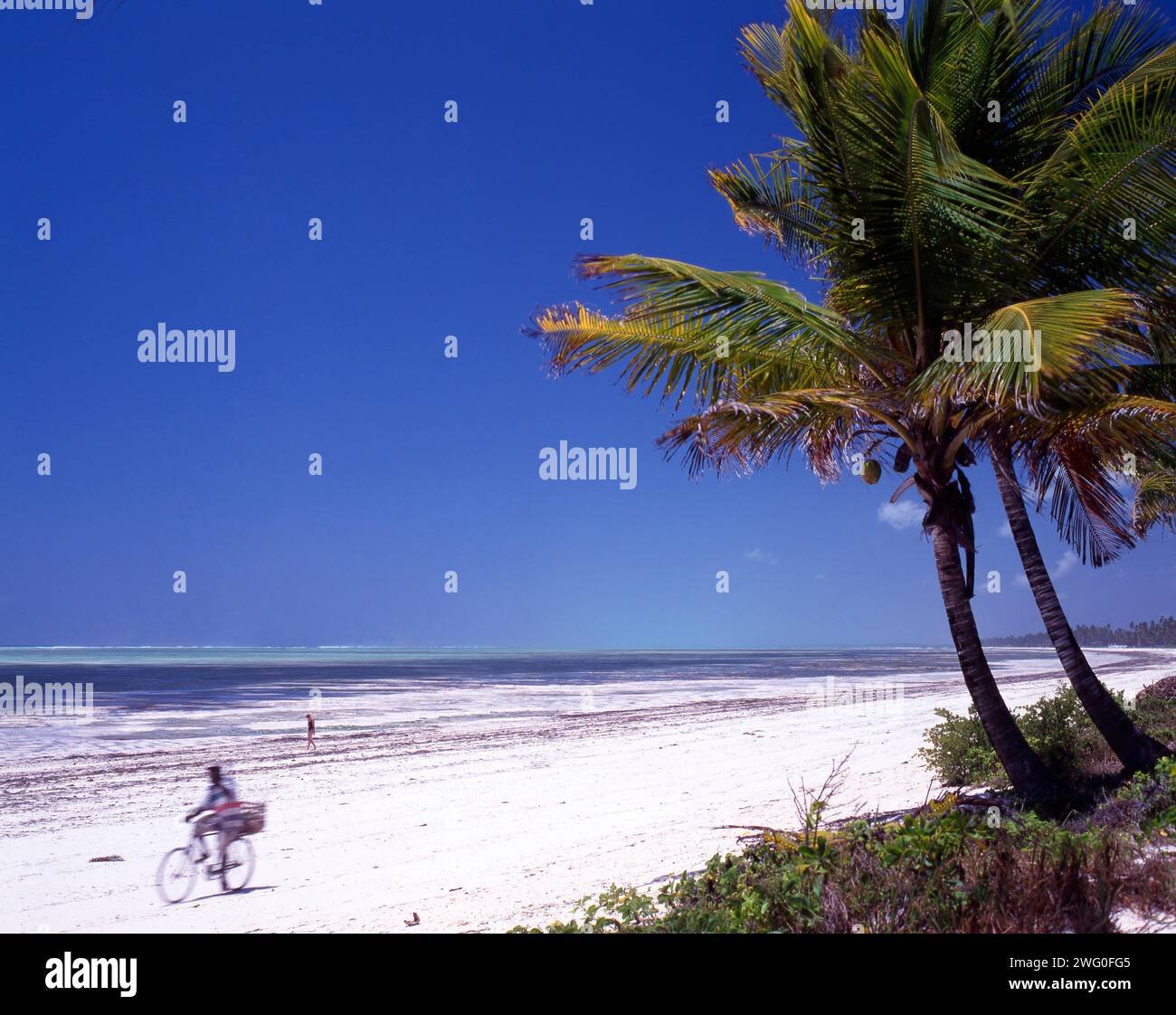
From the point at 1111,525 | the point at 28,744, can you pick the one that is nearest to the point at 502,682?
the point at 28,744

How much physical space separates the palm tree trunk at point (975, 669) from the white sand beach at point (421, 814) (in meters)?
2.20

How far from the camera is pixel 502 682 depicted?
179 ft

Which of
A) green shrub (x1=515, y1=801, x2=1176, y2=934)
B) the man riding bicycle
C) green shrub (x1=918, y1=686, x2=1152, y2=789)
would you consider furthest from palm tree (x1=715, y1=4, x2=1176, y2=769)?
the man riding bicycle

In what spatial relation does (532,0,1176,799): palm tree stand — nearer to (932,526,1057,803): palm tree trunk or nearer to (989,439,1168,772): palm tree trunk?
(932,526,1057,803): palm tree trunk

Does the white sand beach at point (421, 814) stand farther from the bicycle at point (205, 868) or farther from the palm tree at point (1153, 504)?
the palm tree at point (1153, 504)

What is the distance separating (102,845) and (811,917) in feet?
35.1

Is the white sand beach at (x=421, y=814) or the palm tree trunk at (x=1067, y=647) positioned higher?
the palm tree trunk at (x=1067, y=647)

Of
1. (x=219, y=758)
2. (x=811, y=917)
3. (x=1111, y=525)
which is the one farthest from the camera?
(x=219, y=758)

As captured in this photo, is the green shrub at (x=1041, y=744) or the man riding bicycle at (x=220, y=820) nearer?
the man riding bicycle at (x=220, y=820)

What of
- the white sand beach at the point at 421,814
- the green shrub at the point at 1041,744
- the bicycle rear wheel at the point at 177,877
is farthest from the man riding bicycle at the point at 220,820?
the green shrub at the point at 1041,744

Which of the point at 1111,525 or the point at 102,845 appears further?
the point at 102,845

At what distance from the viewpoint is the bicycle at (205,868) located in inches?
333

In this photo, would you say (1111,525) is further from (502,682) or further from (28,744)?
(502,682)
